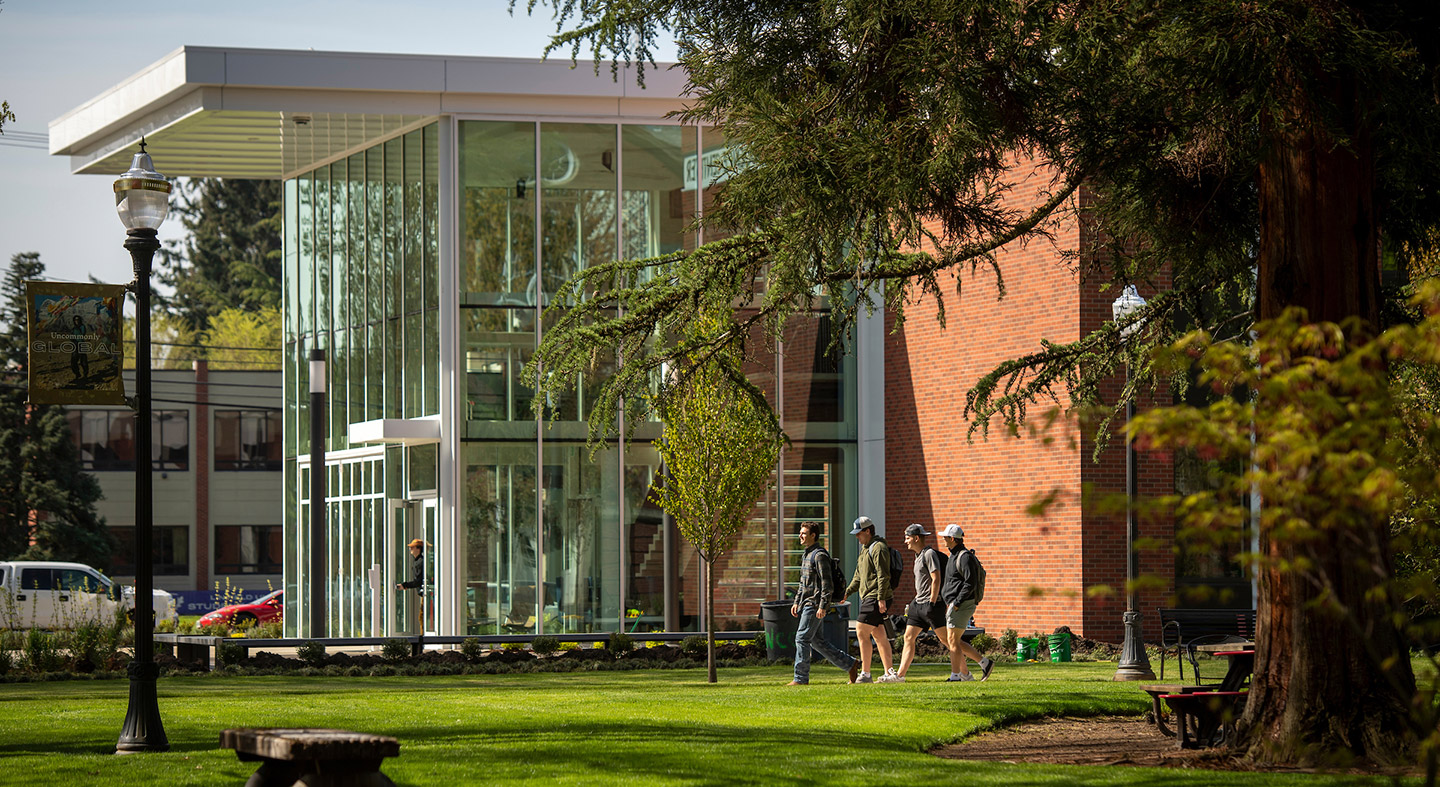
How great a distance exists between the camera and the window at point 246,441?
59094mm

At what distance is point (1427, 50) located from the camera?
34.7ft

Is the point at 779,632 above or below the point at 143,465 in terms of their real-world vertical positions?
below

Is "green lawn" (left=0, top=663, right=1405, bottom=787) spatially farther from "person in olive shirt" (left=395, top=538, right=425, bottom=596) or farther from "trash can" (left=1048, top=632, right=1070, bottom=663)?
"person in olive shirt" (left=395, top=538, right=425, bottom=596)

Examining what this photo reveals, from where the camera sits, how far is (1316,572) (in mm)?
10344

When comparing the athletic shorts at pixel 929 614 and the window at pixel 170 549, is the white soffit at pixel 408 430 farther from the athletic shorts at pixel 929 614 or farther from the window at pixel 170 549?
the window at pixel 170 549

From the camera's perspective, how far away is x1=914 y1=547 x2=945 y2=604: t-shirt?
705 inches

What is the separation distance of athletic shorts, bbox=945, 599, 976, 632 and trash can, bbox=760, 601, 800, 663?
5.31 m

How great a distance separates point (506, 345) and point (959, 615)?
1165 centimetres

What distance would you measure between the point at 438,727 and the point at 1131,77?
712cm

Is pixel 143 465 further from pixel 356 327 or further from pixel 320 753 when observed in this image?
pixel 356 327

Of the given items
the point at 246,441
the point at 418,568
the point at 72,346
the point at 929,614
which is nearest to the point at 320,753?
the point at 72,346

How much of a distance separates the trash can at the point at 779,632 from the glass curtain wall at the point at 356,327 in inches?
295

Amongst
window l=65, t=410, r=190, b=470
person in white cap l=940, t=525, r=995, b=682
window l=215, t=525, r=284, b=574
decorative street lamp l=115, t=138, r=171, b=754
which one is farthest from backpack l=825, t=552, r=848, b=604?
window l=215, t=525, r=284, b=574

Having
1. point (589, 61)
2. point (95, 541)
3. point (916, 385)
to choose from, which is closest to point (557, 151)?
point (589, 61)
